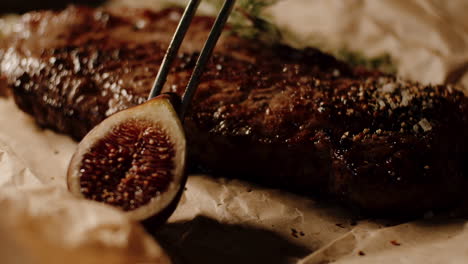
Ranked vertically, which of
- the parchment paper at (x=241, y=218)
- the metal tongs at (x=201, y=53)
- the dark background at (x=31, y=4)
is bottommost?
the dark background at (x=31, y=4)

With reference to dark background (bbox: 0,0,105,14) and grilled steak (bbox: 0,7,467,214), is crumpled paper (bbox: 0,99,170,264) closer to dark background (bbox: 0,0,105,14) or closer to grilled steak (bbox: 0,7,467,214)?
grilled steak (bbox: 0,7,467,214)

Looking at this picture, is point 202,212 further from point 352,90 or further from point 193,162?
point 352,90

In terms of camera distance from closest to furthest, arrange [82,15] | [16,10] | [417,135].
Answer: [417,135], [82,15], [16,10]

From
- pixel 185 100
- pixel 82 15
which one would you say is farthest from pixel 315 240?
pixel 82 15

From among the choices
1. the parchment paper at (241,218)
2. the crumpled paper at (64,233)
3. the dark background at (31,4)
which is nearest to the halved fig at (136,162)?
the parchment paper at (241,218)

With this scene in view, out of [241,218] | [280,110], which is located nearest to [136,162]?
[241,218]

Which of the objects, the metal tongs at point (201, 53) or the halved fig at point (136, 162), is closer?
the halved fig at point (136, 162)

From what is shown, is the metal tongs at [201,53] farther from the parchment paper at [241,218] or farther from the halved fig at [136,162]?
the parchment paper at [241,218]
